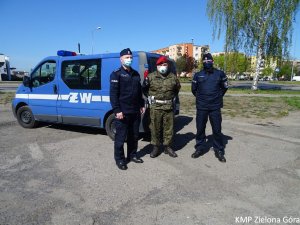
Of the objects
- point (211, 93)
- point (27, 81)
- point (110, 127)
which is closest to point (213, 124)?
point (211, 93)

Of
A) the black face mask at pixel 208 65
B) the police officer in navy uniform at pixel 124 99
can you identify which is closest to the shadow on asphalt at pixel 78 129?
the police officer in navy uniform at pixel 124 99

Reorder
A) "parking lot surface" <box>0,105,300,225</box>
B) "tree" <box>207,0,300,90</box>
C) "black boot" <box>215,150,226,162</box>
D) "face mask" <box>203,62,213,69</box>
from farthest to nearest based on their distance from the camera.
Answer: "tree" <box>207,0,300,90</box>
"black boot" <box>215,150,226,162</box>
"face mask" <box>203,62,213,69</box>
"parking lot surface" <box>0,105,300,225</box>

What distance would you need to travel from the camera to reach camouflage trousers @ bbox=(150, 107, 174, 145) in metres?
5.21

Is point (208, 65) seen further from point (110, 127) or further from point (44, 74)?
point (44, 74)

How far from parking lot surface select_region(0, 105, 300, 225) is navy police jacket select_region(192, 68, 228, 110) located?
106 centimetres

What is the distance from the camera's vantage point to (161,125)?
17.5ft

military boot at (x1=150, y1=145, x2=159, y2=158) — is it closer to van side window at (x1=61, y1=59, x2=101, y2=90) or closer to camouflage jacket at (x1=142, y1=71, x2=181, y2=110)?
camouflage jacket at (x1=142, y1=71, x2=181, y2=110)

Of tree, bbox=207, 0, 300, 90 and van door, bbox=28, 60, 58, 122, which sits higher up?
tree, bbox=207, 0, 300, 90

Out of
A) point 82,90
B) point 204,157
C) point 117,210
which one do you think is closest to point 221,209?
point 117,210

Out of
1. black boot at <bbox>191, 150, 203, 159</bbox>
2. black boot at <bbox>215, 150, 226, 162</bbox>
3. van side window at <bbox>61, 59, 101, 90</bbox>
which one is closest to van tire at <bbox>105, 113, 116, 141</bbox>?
van side window at <bbox>61, 59, 101, 90</bbox>

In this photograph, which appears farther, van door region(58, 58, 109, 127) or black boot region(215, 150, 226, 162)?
van door region(58, 58, 109, 127)

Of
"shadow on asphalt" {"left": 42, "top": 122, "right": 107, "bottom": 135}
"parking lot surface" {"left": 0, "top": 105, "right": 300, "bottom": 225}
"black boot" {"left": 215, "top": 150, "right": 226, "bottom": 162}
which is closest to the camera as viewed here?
"parking lot surface" {"left": 0, "top": 105, "right": 300, "bottom": 225}

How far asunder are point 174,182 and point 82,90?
3.50 metres

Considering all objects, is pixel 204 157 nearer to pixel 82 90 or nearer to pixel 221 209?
pixel 221 209
